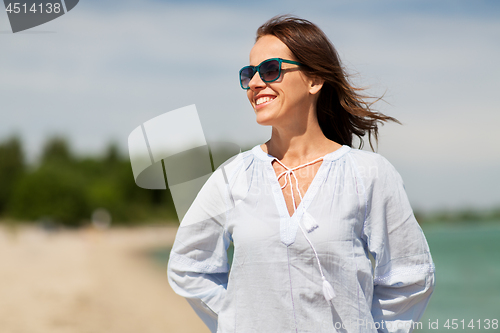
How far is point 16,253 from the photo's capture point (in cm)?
2934

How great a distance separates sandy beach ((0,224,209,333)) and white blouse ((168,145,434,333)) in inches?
433

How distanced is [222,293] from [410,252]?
0.76 metres

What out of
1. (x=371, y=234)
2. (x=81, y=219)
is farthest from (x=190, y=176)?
(x=81, y=219)

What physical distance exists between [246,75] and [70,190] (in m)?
41.5

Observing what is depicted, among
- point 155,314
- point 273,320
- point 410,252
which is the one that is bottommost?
point 155,314

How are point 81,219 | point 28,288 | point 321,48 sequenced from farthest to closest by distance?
point 81,219 < point 28,288 < point 321,48

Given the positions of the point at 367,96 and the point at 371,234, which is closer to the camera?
the point at 371,234

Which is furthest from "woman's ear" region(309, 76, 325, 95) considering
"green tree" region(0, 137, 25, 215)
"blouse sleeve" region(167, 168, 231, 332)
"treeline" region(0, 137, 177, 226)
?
"green tree" region(0, 137, 25, 215)

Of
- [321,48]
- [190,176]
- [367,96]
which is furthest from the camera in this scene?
[190,176]

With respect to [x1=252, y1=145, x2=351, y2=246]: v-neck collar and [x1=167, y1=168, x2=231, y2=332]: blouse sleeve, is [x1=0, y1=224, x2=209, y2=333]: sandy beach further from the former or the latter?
[x1=252, y1=145, x2=351, y2=246]: v-neck collar

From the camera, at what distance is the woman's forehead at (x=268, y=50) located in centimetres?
171

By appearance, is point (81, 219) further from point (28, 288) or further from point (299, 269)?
point (299, 269)

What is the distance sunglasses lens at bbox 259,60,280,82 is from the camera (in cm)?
168

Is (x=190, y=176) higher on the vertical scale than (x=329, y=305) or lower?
higher
